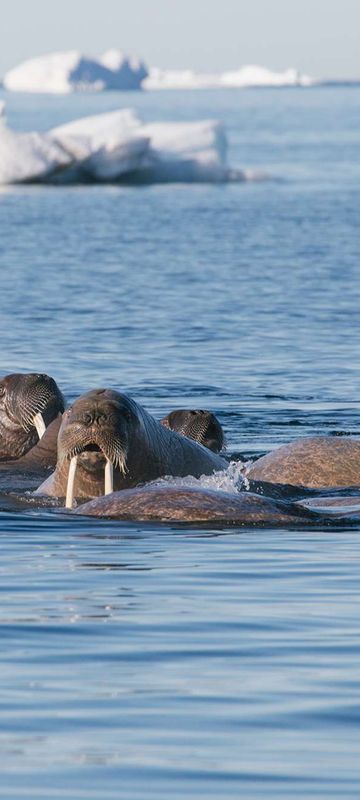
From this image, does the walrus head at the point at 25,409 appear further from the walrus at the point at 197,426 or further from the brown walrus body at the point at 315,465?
the brown walrus body at the point at 315,465

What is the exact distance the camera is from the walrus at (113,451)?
407 inches

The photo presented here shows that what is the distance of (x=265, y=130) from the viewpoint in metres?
101

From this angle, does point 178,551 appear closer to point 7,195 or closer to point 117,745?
point 117,745

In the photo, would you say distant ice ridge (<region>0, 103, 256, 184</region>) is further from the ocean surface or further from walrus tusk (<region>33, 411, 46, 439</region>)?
walrus tusk (<region>33, 411, 46, 439</region>)

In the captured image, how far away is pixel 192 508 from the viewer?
405 inches

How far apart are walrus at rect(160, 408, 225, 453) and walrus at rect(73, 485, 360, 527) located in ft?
8.18

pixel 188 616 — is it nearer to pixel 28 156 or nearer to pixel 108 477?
pixel 108 477

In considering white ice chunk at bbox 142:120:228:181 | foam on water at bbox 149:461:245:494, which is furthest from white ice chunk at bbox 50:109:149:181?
foam on water at bbox 149:461:245:494

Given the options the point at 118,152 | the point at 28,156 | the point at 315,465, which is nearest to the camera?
the point at 315,465

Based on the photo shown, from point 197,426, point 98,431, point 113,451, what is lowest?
point 197,426

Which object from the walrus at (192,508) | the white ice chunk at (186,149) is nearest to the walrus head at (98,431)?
the walrus at (192,508)

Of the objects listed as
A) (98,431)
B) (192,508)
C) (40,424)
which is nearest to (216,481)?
(192,508)

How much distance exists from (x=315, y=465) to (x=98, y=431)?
2421 mm

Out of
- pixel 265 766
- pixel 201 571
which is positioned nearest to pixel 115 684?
pixel 265 766
